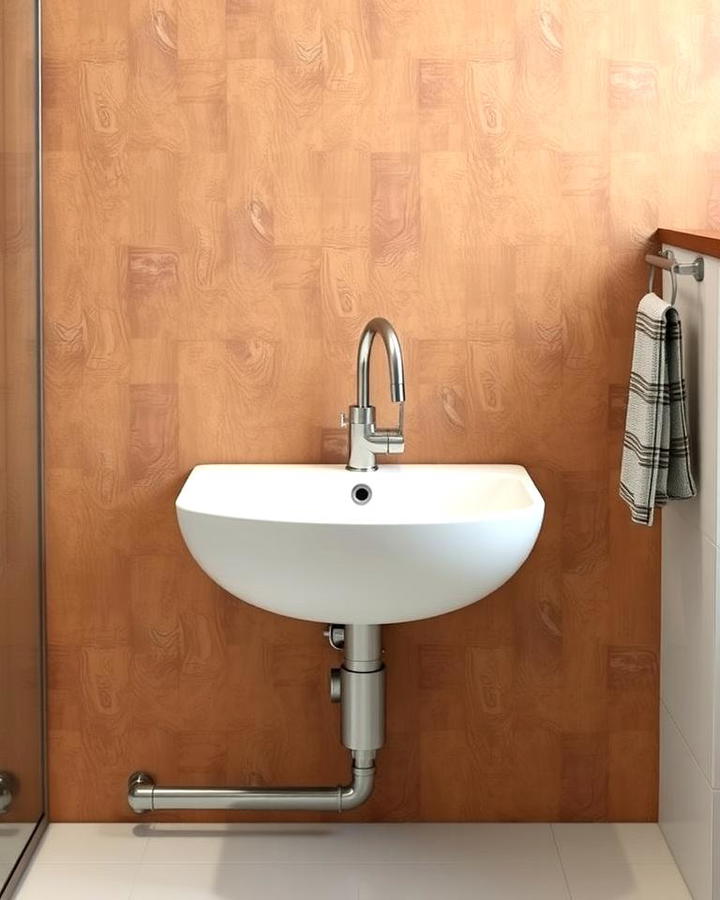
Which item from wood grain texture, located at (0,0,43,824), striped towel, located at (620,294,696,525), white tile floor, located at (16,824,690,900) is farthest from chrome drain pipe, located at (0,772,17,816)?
striped towel, located at (620,294,696,525)

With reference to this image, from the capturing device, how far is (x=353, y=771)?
234 cm

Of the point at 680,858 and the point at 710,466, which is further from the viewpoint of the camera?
the point at 680,858

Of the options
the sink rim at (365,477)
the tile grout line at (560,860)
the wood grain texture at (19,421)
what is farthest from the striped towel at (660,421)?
the wood grain texture at (19,421)

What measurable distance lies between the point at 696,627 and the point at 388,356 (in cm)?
66

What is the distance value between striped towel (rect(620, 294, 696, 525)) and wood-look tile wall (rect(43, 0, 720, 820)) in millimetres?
227

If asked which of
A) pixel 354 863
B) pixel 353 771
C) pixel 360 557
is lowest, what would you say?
pixel 354 863

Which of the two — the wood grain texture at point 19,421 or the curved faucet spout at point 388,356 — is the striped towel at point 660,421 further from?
the wood grain texture at point 19,421

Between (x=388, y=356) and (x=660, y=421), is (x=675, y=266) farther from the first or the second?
(x=388, y=356)

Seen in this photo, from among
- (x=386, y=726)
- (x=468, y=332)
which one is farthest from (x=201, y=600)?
(x=468, y=332)

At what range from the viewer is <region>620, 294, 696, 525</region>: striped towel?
2086 millimetres

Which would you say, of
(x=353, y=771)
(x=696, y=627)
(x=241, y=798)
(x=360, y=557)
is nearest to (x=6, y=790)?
(x=241, y=798)

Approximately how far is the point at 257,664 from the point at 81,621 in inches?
12.9

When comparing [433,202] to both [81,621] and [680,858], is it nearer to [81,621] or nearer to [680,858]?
[81,621]

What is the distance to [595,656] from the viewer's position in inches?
94.9
